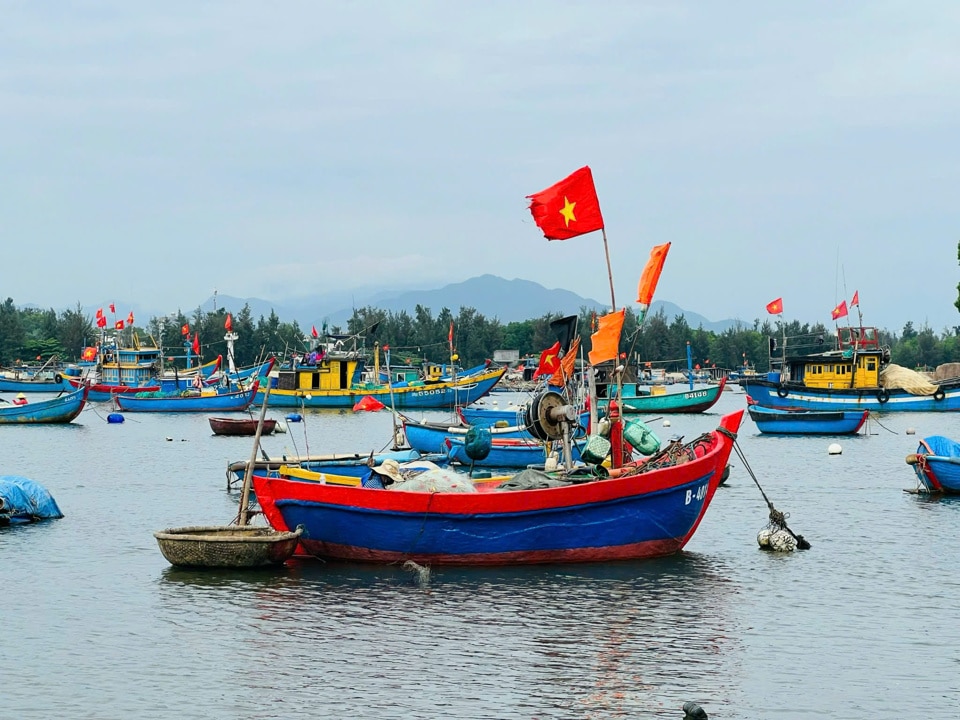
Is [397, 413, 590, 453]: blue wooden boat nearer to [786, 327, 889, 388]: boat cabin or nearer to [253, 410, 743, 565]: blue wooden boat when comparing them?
[253, 410, 743, 565]: blue wooden boat

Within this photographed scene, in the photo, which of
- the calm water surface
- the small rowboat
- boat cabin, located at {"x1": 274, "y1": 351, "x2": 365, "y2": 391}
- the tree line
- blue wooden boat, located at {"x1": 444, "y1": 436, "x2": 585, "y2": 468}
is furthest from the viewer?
the tree line

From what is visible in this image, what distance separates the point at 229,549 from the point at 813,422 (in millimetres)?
42522

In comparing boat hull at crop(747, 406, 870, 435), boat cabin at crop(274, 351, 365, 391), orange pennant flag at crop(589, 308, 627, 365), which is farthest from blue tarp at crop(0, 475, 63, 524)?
boat cabin at crop(274, 351, 365, 391)

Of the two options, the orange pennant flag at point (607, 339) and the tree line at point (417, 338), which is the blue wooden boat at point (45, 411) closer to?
the orange pennant flag at point (607, 339)

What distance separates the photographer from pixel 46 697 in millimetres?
12734

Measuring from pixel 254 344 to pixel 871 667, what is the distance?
134 m

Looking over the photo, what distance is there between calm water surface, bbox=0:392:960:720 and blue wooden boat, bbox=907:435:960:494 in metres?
3.12

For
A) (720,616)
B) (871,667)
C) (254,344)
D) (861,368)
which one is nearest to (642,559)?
(720,616)

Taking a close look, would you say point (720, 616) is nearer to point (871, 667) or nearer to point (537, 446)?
point (871, 667)

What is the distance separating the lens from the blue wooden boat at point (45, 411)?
208 ft

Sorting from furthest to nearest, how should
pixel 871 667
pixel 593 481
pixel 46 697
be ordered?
pixel 593 481, pixel 871 667, pixel 46 697

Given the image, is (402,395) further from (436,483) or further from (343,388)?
(436,483)

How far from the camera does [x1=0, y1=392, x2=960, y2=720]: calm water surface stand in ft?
41.4

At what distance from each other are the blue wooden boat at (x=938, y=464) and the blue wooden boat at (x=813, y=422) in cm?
2671
